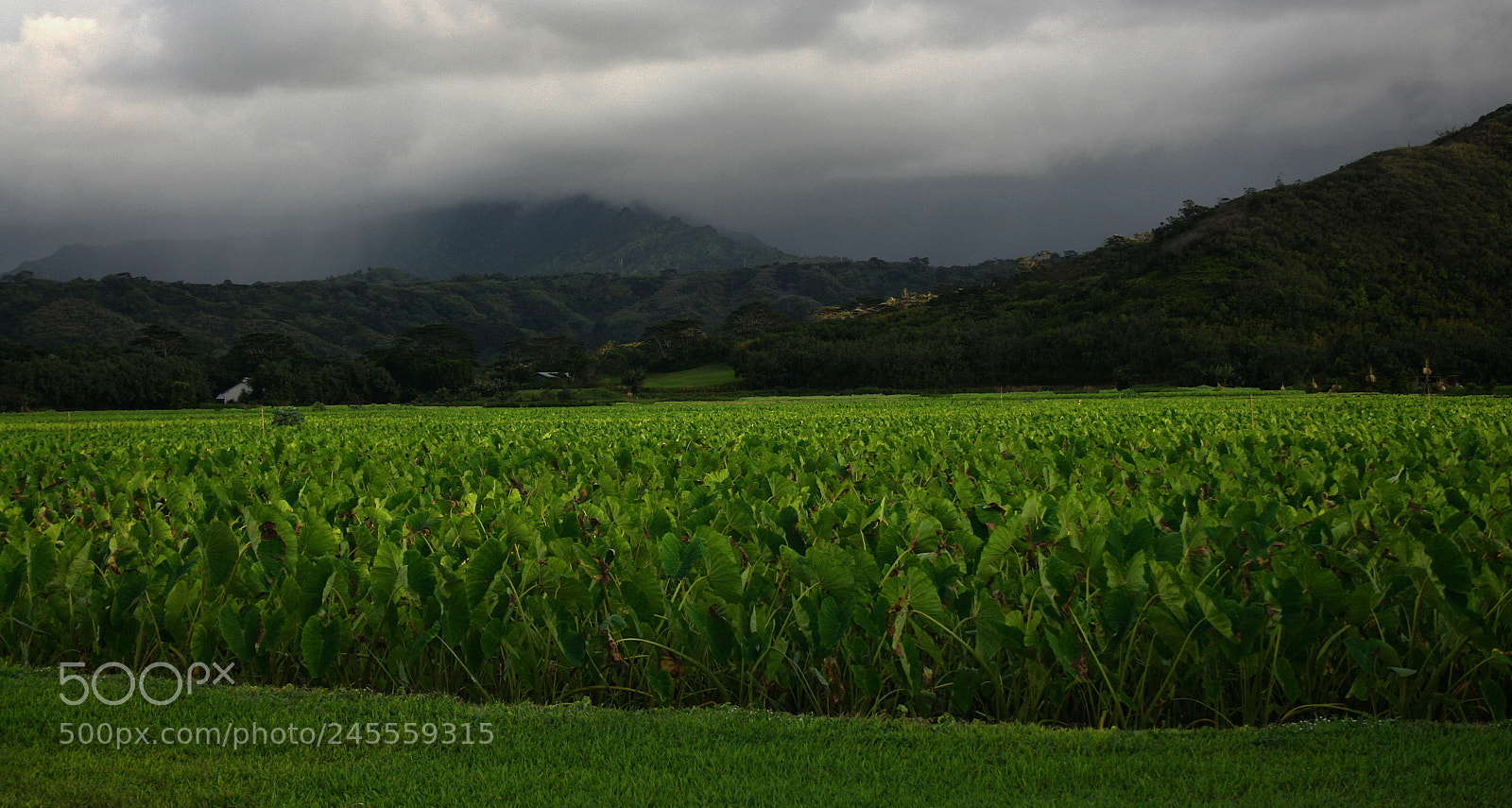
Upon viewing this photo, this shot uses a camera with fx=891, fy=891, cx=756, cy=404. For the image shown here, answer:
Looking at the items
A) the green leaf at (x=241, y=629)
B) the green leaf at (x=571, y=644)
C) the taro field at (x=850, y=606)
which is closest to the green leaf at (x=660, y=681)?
the taro field at (x=850, y=606)

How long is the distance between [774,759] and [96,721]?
290 centimetres

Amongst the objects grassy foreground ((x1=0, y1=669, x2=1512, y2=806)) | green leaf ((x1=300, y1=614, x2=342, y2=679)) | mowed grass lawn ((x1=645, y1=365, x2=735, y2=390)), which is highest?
green leaf ((x1=300, y1=614, x2=342, y2=679))

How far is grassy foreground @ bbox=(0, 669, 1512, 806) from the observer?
301cm

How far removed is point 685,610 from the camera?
4.06 metres

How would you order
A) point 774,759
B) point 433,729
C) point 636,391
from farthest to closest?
point 636,391 → point 433,729 → point 774,759

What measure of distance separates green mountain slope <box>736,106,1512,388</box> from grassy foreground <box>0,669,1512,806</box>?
62.3 metres

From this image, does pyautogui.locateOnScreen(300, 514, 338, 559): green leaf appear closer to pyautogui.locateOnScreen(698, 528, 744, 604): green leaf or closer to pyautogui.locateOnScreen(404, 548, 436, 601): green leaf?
pyautogui.locateOnScreen(404, 548, 436, 601): green leaf

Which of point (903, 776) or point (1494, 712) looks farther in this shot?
point (1494, 712)

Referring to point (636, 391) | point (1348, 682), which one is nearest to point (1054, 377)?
point (636, 391)

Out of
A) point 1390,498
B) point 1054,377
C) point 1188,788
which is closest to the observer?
point 1188,788

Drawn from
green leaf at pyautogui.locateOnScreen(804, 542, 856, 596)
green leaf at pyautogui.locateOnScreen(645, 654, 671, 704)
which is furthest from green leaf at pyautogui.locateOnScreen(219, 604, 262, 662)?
green leaf at pyautogui.locateOnScreen(804, 542, 856, 596)

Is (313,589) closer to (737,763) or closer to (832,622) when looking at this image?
(737,763)

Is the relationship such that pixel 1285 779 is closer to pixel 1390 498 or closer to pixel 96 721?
pixel 1390 498

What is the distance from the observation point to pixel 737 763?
3.26 metres
